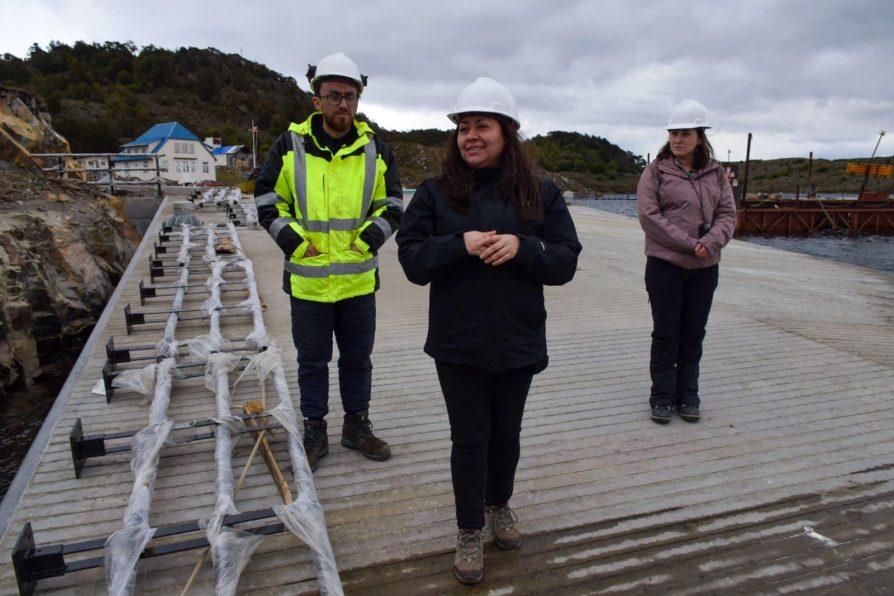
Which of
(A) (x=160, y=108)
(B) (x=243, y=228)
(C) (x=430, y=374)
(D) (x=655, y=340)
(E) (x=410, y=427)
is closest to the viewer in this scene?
(E) (x=410, y=427)

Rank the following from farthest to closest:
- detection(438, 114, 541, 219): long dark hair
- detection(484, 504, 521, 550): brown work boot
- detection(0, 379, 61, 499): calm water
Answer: detection(0, 379, 61, 499): calm water, detection(484, 504, 521, 550): brown work boot, detection(438, 114, 541, 219): long dark hair

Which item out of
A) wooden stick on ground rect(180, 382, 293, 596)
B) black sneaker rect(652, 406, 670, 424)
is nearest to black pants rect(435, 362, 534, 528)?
wooden stick on ground rect(180, 382, 293, 596)

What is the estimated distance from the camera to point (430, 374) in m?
4.92

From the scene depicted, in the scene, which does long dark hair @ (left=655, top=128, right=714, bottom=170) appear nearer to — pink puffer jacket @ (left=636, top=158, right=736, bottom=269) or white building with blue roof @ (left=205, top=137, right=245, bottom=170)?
pink puffer jacket @ (left=636, top=158, right=736, bottom=269)

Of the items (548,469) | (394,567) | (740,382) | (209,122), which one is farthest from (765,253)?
(209,122)

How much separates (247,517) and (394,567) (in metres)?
0.65

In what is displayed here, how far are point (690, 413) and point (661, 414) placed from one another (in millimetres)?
203

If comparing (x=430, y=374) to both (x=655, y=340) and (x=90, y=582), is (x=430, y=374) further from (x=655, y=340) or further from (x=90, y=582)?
(x=90, y=582)

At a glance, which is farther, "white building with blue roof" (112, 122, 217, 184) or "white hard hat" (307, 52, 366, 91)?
"white building with blue roof" (112, 122, 217, 184)

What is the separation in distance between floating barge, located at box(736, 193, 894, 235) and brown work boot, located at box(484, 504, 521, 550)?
3836 cm

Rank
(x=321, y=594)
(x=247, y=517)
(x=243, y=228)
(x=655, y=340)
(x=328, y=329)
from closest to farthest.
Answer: (x=321, y=594)
(x=247, y=517)
(x=328, y=329)
(x=655, y=340)
(x=243, y=228)

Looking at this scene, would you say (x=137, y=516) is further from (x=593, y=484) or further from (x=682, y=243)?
(x=682, y=243)

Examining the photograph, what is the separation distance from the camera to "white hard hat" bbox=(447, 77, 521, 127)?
2.33m

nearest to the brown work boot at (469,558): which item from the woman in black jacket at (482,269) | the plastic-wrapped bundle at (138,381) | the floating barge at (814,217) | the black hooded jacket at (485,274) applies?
the woman in black jacket at (482,269)
